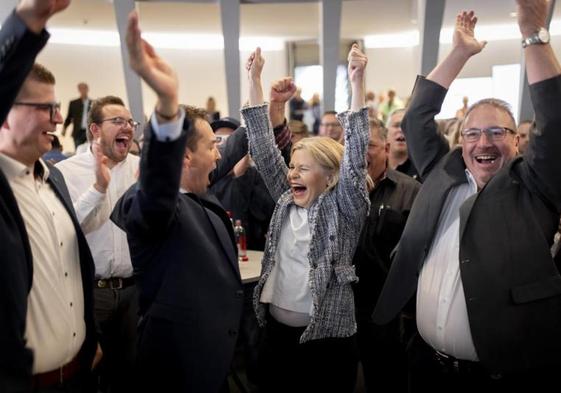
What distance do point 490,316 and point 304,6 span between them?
9573mm

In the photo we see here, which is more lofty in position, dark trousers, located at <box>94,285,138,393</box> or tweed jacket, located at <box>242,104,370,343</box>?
tweed jacket, located at <box>242,104,370,343</box>

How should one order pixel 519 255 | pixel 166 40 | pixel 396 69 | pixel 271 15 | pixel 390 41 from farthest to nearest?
pixel 396 69, pixel 390 41, pixel 166 40, pixel 271 15, pixel 519 255

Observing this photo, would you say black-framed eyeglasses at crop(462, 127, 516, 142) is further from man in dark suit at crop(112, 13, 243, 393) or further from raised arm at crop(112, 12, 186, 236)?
raised arm at crop(112, 12, 186, 236)

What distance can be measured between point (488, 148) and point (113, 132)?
6.29 feet

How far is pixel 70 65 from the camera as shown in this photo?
12.0 meters

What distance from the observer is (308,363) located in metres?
2.19

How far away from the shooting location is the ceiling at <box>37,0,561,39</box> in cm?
997

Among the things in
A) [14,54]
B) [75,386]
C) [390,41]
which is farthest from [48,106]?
[390,41]

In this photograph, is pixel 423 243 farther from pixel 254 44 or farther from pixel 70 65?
pixel 254 44

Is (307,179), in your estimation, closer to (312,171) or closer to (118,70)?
(312,171)

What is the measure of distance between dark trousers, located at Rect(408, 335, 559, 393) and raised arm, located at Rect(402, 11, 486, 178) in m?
0.81

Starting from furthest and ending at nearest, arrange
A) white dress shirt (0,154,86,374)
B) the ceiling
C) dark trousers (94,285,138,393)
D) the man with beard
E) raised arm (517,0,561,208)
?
1. the ceiling
2. the man with beard
3. dark trousers (94,285,138,393)
4. raised arm (517,0,561,208)
5. white dress shirt (0,154,86,374)

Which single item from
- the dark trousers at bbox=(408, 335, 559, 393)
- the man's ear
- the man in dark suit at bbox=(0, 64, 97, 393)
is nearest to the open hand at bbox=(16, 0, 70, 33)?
the man in dark suit at bbox=(0, 64, 97, 393)

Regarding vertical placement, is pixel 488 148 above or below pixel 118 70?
below
